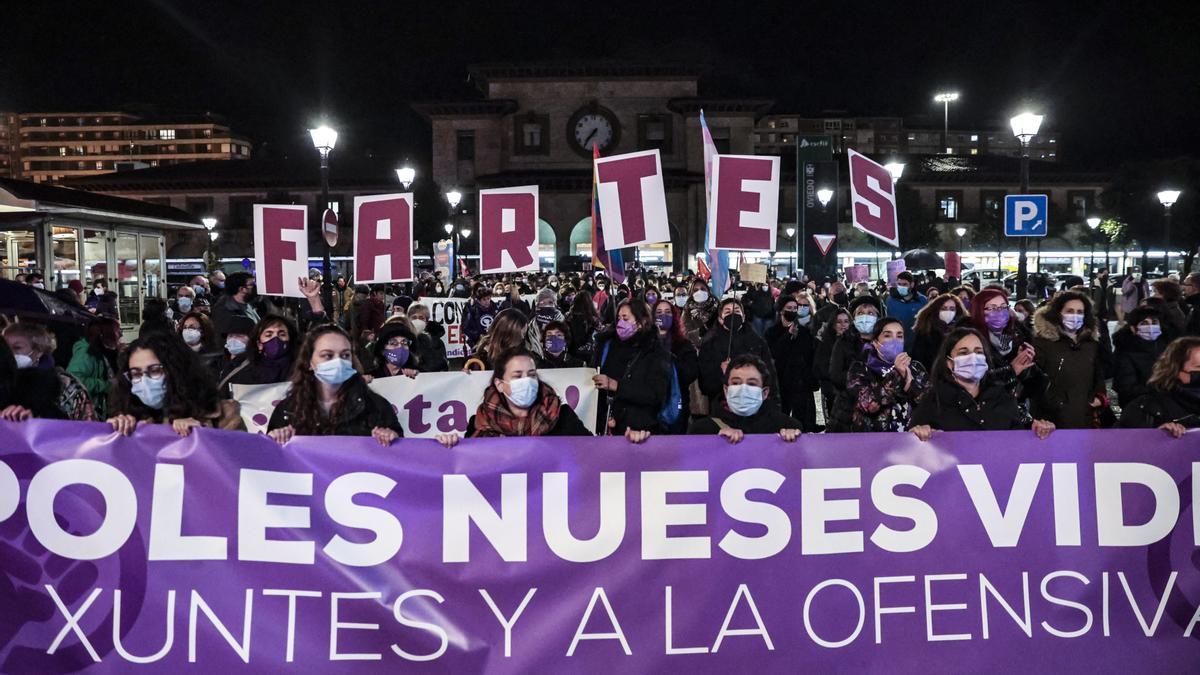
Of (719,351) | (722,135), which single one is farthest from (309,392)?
(722,135)

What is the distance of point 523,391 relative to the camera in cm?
499

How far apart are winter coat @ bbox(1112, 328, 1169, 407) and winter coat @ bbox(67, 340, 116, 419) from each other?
7123mm

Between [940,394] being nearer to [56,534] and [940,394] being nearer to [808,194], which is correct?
[56,534]

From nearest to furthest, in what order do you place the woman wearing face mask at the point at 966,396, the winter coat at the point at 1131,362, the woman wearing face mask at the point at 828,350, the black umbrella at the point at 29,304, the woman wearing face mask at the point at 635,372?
1. the woman wearing face mask at the point at 966,396
2. the black umbrella at the point at 29,304
3. the woman wearing face mask at the point at 635,372
4. the winter coat at the point at 1131,362
5. the woman wearing face mask at the point at 828,350

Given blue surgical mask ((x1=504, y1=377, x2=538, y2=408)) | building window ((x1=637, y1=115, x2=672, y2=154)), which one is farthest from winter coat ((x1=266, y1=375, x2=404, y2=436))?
building window ((x1=637, y1=115, x2=672, y2=154))

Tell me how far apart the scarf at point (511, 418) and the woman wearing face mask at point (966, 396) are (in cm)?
170

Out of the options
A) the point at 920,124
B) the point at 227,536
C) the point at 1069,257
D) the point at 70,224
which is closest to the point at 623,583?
the point at 227,536

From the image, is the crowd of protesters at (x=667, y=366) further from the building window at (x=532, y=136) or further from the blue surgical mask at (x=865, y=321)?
the building window at (x=532, y=136)

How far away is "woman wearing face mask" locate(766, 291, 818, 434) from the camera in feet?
33.6

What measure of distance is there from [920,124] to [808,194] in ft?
369

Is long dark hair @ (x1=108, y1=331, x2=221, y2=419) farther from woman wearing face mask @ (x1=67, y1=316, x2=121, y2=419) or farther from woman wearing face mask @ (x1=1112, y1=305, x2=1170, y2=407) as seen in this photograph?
woman wearing face mask @ (x1=1112, y1=305, x2=1170, y2=407)

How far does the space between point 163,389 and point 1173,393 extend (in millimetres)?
4720

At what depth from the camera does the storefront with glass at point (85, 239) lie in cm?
1931

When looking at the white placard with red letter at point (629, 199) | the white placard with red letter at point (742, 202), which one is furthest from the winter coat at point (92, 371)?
the white placard with red letter at point (742, 202)
